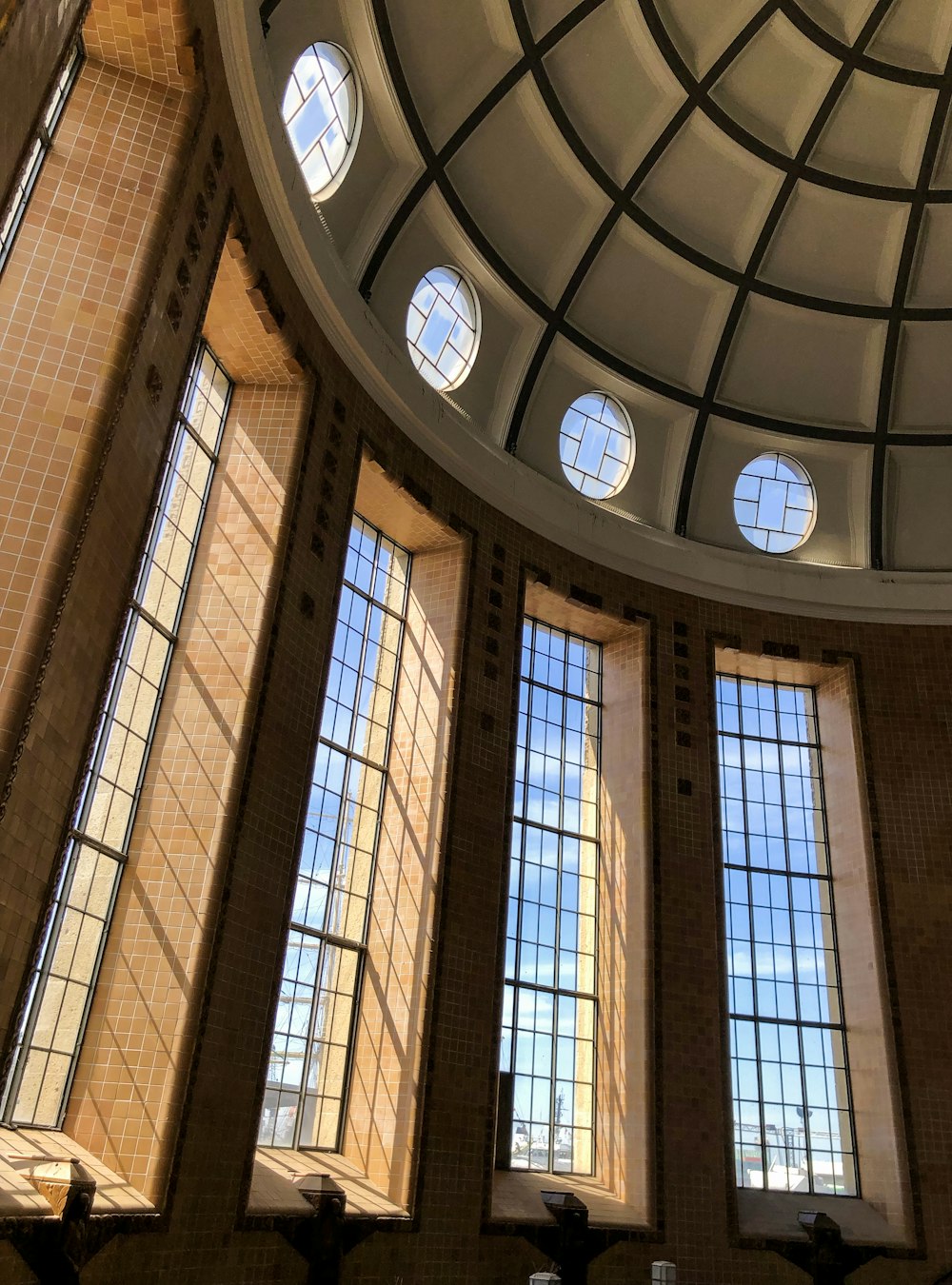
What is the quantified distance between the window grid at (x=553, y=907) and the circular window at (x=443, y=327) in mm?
3899

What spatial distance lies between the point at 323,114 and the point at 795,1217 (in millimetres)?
15055

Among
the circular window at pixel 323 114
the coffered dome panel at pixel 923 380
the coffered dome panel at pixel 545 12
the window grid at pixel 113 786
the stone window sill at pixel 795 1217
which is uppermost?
the coffered dome panel at pixel 545 12

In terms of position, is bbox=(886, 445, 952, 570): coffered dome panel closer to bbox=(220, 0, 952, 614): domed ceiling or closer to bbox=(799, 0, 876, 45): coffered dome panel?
bbox=(220, 0, 952, 614): domed ceiling

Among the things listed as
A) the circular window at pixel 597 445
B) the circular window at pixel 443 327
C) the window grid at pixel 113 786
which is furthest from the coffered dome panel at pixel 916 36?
the window grid at pixel 113 786

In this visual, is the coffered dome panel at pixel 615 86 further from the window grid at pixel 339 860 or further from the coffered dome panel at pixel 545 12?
the window grid at pixel 339 860

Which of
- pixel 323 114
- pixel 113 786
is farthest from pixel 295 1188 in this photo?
pixel 323 114

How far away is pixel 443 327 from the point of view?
52.8 ft

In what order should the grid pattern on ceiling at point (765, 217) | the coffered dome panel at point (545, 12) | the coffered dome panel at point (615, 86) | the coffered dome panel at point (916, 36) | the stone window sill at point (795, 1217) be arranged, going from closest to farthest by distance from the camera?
the stone window sill at point (795, 1217) → the coffered dome panel at point (545, 12) → the grid pattern on ceiling at point (765, 217) → the coffered dome panel at point (615, 86) → the coffered dome panel at point (916, 36)

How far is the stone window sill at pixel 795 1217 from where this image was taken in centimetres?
1359

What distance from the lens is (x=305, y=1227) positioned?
10.2 m

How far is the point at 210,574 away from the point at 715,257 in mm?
11065

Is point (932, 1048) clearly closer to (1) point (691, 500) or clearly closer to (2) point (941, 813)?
(2) point (941, 813)

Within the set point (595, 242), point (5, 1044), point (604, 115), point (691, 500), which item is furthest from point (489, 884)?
point (604, 115)

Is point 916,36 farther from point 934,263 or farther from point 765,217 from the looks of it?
point 934,263
